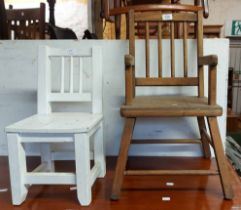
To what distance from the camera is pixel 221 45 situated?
5.39 feet

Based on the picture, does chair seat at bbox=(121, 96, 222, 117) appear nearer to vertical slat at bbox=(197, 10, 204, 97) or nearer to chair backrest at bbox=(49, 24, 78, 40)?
vertical slat at bbox=(197, 10, 204, 97)

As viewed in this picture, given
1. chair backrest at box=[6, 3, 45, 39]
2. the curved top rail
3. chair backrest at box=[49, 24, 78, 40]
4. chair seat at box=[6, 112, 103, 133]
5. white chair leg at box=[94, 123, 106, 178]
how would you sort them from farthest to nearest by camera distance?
chair backrest at box=[6, 3, 45, 39] → chair backrest at box=[49, 24, 78, 40] → the curved top rail → white chair leg at box=[94, 123, 106, 178] → chair seat at box=[6, 112, 103, 133]

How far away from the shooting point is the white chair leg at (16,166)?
3.91 feet

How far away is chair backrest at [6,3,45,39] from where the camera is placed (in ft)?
7.73

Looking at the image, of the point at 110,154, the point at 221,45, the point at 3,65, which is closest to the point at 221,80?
the point at 221,45

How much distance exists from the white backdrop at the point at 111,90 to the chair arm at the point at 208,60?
18 centimetres

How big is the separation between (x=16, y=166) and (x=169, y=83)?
31.8 inches

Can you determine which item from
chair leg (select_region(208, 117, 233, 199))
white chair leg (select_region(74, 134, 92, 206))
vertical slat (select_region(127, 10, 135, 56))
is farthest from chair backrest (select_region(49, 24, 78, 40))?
chair leg (select_region(208, 117, 233, 199))

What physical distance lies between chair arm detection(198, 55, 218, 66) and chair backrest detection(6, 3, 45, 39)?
4.41ft

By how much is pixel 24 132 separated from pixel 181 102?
660 mm

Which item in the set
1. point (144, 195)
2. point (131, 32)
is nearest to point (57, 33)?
point (131, 32)

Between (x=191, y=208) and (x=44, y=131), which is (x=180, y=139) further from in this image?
(x=44, y=131)

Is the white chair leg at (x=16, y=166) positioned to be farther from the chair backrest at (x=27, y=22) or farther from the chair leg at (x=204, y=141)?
the chair backrest at (x=27, y=22)

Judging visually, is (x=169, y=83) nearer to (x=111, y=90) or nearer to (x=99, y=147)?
(x=111, y=90)
